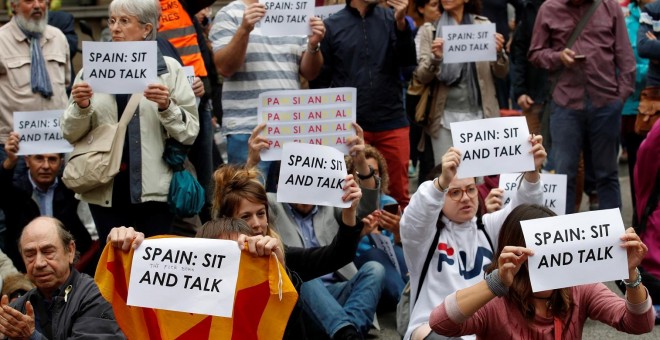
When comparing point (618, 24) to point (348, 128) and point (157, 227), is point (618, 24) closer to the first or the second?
point (348, 128)

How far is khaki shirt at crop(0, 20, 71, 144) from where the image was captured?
29.1ft

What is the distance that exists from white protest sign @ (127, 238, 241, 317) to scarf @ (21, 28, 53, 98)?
4481mm

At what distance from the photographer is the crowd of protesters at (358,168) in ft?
16.5

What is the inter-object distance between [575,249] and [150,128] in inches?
121

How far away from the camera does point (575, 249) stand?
4.56m

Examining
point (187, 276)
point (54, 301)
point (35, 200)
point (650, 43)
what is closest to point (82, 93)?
point (54, 301)

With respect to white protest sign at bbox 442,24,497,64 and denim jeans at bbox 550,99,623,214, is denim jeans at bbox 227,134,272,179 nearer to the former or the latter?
white protest sign at bbox 442,24,497,64

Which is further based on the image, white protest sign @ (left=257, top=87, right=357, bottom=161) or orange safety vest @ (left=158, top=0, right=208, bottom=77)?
orange safety vest @ (left=158, top=0, right=208, bottom=77)

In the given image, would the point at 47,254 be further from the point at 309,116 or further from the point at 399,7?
the point at 399,7

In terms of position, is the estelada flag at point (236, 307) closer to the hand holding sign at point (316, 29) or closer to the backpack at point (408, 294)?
the backpack at point (408, 294)

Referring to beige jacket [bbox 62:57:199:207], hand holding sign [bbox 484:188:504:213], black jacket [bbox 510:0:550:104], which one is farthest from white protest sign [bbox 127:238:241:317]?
black jacket [bbox 510:0:550:104]

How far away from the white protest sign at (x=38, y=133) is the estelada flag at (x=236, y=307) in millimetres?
3311

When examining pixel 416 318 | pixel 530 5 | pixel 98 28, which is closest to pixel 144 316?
pixel 416 318

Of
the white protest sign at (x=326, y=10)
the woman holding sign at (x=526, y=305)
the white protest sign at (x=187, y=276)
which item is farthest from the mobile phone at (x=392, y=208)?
the white protest sign at (x=187, y=276)
